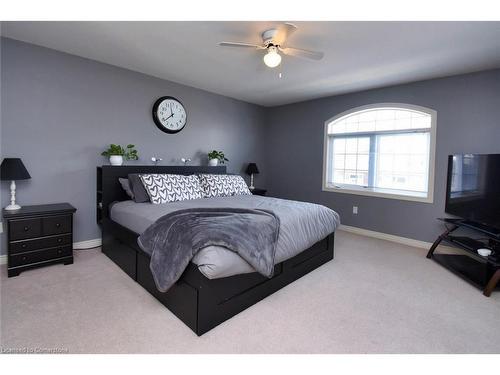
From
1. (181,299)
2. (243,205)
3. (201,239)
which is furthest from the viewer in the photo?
(243,205)

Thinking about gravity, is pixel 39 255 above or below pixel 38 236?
below

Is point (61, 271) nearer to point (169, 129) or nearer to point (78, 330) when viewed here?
point (78, 330)

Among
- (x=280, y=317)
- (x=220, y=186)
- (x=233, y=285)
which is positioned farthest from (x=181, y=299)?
(x=220, y=186)

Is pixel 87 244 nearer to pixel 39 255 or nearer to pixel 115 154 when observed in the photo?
pixel 39 255

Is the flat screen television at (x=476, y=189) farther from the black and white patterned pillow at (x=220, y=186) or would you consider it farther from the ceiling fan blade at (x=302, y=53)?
the black and white patterned pillow at (x=220, y=186)

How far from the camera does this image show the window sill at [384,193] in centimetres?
378

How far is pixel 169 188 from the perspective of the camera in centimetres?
314

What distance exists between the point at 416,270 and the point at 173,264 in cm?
272

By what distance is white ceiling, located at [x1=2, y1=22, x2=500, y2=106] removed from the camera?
2.31 meters

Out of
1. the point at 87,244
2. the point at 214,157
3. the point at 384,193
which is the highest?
the point at 214,157

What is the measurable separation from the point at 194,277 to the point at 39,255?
6.58 ft

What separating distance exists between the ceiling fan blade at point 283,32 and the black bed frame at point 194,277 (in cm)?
198

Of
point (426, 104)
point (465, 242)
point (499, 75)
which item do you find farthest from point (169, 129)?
point (499, 75)

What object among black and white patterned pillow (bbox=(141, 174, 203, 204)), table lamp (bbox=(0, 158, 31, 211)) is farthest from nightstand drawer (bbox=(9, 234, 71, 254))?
black and white patterned pillow (bbox=(141, 174, 203, 204))
